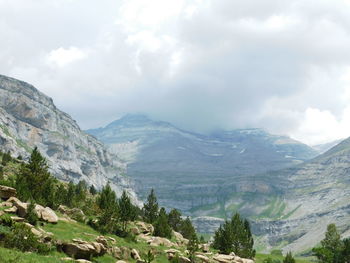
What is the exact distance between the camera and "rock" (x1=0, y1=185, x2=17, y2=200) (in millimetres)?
49925

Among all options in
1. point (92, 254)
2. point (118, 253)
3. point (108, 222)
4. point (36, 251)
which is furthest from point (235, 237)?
point (36, 251)

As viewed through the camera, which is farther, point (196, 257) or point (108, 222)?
point (108, 222)

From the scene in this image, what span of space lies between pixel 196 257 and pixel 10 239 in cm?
3032

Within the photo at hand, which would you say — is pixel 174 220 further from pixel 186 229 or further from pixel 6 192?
pixel 6 192

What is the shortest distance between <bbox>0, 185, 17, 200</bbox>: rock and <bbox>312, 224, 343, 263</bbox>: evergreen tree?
121 m

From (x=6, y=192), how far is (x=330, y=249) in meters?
141

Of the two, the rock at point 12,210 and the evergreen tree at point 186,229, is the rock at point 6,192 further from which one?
the evergreen tree at point 186,229

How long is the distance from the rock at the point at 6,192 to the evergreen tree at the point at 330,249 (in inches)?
4765

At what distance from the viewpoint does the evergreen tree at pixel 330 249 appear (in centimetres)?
13671

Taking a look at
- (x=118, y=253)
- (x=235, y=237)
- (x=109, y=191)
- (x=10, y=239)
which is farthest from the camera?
(x=235, y=237)

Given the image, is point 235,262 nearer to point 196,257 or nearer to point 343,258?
point 196,257

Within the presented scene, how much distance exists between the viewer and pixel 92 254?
4219 centimetres

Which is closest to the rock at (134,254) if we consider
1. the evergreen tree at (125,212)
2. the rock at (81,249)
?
the rock at (81,249)

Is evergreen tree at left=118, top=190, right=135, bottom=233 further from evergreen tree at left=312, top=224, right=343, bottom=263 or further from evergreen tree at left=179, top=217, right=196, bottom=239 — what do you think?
evergreen tree at left=312, top=224, right=343, bottom=263
